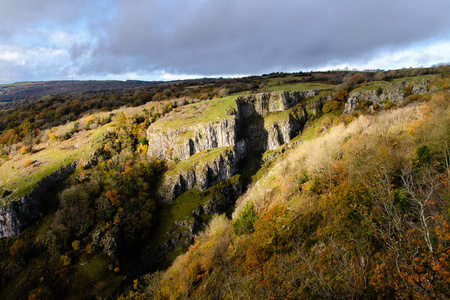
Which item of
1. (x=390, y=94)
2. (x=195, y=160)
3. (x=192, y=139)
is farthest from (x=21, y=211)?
(x=390, y=94)

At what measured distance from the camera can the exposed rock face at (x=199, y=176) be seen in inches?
1351

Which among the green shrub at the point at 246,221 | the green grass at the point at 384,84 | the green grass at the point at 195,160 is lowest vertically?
the green shrub at the point at 246,221

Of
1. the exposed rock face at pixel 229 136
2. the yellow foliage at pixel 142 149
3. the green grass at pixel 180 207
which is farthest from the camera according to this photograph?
the yellow foliage at pixel 142 149

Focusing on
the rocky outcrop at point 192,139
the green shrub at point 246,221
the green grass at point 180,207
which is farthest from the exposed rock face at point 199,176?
the green shrub at point 246,221

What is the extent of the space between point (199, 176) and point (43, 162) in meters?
29.3

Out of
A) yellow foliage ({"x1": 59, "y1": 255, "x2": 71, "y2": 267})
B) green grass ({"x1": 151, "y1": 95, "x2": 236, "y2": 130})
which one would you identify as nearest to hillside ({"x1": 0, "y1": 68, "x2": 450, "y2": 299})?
yellow foliage ({"x1": 59, "y1": 255, "x2": 71, "y2": 267})

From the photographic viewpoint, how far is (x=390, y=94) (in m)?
42.9

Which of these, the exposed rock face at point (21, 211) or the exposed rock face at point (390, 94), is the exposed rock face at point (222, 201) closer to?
the exposed rock face at point (21, 211)

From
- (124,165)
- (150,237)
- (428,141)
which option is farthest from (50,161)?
(428,141)

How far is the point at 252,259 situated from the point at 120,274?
2086 centimetres

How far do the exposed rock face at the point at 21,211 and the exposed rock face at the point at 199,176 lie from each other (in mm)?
17816

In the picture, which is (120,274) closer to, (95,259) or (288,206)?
(95,259)

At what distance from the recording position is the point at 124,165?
3638cm

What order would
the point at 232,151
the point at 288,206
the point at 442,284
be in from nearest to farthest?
1. the point at 442,284
2. the point at 288,206
3. the point at 232,151
